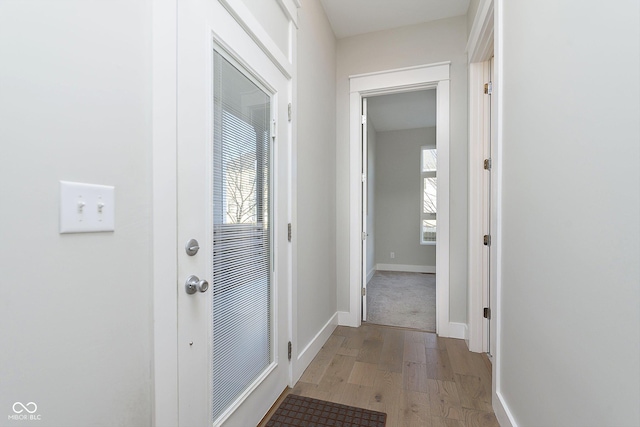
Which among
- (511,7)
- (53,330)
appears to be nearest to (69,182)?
(53,330)

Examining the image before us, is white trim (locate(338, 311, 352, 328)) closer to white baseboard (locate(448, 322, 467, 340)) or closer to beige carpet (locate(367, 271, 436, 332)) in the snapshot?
beige carpet (locate(367, 271, 436, 332))

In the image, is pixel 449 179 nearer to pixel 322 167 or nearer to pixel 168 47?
pixel 322 167

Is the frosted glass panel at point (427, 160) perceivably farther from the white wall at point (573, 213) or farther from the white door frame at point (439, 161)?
the white wall at point (573, 213)

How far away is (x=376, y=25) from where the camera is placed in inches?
112

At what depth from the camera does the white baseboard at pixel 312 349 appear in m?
2.01

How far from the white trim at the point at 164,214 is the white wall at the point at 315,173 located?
1.10m

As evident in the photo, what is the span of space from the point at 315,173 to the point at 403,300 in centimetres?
250

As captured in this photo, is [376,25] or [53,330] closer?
[53,330]

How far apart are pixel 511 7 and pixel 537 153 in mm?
825

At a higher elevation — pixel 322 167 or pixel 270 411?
pixel 322 167

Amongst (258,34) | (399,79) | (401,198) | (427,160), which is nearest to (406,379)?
(258,34)

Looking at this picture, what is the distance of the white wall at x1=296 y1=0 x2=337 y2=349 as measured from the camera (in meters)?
2.13

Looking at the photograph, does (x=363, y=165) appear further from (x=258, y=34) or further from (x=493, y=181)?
(x=258, y=34)

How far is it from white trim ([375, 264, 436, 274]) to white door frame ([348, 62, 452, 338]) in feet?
11.0
